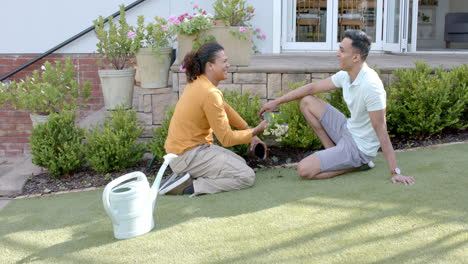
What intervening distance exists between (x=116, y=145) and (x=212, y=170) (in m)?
1.26

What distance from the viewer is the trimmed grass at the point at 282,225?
2693 millimetres

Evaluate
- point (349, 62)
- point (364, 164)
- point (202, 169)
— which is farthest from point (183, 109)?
point (364, 164)

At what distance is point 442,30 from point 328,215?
14007mm

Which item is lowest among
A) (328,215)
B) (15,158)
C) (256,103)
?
(15,158)

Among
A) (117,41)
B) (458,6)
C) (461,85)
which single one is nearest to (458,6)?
(458,6)

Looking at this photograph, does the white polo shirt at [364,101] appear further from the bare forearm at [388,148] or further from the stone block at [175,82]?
the stone block at [175,82]

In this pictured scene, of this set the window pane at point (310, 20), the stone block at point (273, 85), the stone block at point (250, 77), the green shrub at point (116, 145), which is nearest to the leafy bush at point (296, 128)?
the stone block at point (273, 85)

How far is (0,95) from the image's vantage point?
18.0 ft

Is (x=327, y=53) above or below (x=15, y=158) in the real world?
above

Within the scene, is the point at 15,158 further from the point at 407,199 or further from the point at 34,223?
the point at 407,199

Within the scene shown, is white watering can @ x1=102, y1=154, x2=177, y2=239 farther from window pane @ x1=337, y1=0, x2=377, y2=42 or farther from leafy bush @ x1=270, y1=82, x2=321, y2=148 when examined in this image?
window pane @ x1=337, y1=0, x2=377, y2=42

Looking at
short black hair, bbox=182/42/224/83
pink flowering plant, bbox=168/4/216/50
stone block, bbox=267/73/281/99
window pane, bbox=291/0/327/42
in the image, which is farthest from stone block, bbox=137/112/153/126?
window pane, bbox=291/0/327/42

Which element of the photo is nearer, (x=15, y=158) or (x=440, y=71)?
(x=440, y=71)

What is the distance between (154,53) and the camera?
541 cm
